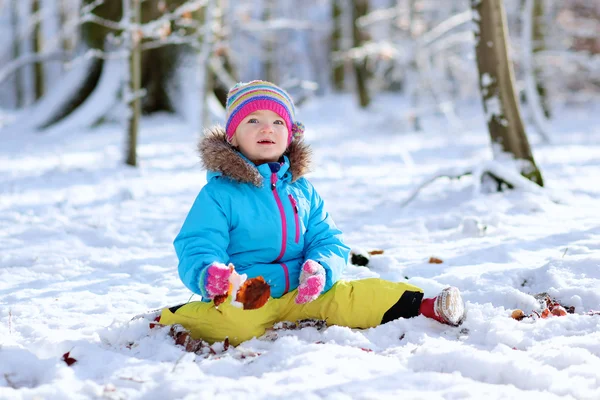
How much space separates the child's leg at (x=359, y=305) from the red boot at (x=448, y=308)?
0.12 m

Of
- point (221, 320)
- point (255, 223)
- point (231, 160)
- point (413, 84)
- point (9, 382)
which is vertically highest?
point (413, 84)

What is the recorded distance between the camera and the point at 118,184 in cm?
728

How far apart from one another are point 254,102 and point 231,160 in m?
0.35

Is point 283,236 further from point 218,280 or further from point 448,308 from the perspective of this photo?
point 448,308

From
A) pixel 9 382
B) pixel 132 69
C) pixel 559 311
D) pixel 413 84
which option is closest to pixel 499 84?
pixel 559 311

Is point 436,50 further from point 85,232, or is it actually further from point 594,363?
point 594,363

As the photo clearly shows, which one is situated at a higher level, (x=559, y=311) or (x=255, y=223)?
(x=255, y=223)

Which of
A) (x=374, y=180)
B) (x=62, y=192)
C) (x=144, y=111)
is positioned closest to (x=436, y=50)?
(x=144, y=111)

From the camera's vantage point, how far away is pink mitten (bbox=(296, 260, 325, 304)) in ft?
9.02

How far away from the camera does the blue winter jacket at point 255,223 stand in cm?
288

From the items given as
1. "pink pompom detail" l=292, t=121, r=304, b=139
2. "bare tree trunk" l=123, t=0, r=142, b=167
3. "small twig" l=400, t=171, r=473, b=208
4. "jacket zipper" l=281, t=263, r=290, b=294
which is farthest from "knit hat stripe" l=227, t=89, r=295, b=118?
"bare tree trunk" l=123, t=0, r=142, b=167

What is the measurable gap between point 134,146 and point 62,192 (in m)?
1.65

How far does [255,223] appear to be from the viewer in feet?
9.71

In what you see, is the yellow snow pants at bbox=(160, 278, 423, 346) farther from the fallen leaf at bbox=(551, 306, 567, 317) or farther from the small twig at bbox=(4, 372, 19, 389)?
the small twig at bbox=(4, 372, 19, 389)
